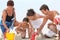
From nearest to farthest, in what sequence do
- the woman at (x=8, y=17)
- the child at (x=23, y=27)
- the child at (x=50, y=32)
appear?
the child at (x=50, y=32), the woman at (x=8, y=17), the child at (x=23, y=27)

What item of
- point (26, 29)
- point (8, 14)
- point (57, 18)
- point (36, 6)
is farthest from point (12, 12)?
point (36, 6)

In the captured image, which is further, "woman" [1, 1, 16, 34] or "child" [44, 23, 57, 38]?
"woman" [1, 1, 16, 34]

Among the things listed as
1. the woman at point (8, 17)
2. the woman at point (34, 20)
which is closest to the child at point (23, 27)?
the woman at point (8, 17)

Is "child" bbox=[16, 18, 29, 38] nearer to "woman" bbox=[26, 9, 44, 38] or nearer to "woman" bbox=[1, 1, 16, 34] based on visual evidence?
"woman" bbox=[1, 1, 16, 34]

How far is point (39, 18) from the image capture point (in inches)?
186

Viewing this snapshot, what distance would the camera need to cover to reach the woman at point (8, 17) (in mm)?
4809

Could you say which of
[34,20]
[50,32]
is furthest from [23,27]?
[50,32]

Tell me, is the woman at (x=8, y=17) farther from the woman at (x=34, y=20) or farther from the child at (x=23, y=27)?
the woman at (x=34, y=20)

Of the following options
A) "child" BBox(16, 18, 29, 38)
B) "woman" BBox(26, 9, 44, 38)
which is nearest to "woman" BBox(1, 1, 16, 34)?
"child" BBox(16, 18, 29, 38)

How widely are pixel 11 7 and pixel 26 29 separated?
0.74 m

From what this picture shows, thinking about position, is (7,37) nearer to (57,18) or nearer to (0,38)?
(0,38)

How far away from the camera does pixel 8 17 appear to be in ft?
16.4

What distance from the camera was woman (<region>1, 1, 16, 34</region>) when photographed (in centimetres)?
481

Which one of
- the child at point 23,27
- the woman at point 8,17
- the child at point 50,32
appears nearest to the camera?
the child at point 50,32
